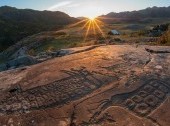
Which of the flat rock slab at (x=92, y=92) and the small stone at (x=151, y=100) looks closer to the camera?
the flat rock slab at (x=92, y=92)

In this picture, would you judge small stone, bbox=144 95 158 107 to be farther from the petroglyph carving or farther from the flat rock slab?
the petroglyph carving

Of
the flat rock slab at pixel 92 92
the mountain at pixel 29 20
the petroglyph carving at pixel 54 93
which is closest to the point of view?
the flat rock slab at pixel 92 92

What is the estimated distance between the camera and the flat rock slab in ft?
10.6

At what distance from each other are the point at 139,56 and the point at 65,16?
193ft

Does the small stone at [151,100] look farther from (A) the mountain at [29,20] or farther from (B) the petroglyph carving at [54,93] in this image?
(A) the mountain at [29,20]

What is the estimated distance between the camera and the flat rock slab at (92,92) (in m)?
3.22

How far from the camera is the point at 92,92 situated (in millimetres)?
3768

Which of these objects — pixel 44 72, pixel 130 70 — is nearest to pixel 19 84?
pixel 44 72

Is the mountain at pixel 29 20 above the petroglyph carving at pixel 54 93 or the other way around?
the other way around

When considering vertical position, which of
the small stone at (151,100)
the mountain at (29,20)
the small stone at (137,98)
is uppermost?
the small stone at (137,98)

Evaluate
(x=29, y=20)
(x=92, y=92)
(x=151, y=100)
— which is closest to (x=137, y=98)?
(x=151, y=100)

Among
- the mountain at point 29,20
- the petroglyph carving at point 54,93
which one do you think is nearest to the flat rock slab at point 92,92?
the petroglyph carving at point 54,93

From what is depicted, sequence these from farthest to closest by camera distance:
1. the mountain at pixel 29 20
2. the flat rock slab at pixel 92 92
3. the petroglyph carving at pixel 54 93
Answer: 1. the mountain at pixel 29 20
2. the petroglyph carving at pixel 54 93
3. the flat rock slab at pixel 92 92

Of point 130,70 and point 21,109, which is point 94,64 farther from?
point 21,109
